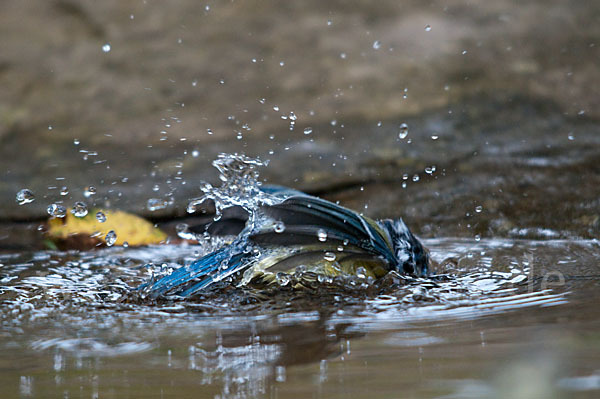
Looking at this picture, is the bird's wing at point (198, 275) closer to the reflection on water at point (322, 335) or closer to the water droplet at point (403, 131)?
the reflection on water at point (322, 335)

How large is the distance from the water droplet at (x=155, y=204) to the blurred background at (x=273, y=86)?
2 cm

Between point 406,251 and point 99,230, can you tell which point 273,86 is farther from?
point 406,251

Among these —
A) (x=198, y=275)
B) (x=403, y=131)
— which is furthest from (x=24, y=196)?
(x=403, y=131)

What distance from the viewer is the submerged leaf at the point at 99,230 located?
2.70 meters

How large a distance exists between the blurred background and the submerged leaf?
0.35 m

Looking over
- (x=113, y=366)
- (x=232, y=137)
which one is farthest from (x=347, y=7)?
(x=113, y=366)

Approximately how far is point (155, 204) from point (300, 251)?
5.35ft

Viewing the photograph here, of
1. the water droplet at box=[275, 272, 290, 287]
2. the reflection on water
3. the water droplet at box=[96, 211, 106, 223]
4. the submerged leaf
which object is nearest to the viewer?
A: the reflection on water

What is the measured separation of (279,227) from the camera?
171 centimetres

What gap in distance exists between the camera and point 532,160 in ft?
10.1

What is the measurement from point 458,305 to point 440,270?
16.0 inches

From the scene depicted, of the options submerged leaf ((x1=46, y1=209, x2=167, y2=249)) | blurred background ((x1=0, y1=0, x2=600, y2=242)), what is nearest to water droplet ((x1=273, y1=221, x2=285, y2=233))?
submerged leaf ((x1=46, y1=209, x2=167, y2=249))

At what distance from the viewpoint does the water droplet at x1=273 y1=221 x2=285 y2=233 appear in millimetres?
1699

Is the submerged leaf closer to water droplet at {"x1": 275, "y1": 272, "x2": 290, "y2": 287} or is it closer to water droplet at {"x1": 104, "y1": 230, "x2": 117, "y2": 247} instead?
water droplet at {"x1": 104, "y1": 230, "x2": 117, "y2": 247}
